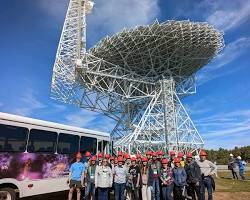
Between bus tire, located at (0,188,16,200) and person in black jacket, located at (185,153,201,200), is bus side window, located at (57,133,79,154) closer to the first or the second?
bus tire, located at (0,188,16,200)

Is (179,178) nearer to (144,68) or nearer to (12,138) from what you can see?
(12,138)

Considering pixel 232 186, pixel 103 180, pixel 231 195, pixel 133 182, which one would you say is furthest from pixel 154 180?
pixel 232 186

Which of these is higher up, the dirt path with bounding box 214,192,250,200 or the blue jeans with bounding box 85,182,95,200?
the blue jeans with bounding box 85,182,95,200

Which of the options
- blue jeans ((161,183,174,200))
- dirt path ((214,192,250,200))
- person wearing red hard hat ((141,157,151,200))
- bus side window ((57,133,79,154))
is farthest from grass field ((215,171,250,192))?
bus side window ((57,133,79,154))

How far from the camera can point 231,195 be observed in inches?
554

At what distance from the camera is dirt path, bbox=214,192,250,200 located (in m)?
13.3

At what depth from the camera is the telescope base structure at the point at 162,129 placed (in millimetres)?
33469

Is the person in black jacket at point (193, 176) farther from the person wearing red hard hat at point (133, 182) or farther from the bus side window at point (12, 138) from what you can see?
the bus side window at point (12, 138)

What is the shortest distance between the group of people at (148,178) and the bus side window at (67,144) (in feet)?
6.26

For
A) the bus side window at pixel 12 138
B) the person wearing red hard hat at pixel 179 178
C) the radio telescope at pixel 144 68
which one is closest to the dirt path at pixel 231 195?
the person wearing red hard hat at pixel 179 178

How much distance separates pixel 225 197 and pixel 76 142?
7.51 m

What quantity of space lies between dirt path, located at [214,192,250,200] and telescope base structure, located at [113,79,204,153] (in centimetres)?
1783

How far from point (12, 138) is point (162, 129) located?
26190mm

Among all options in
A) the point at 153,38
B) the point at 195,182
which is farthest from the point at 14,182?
the point at 153,38
